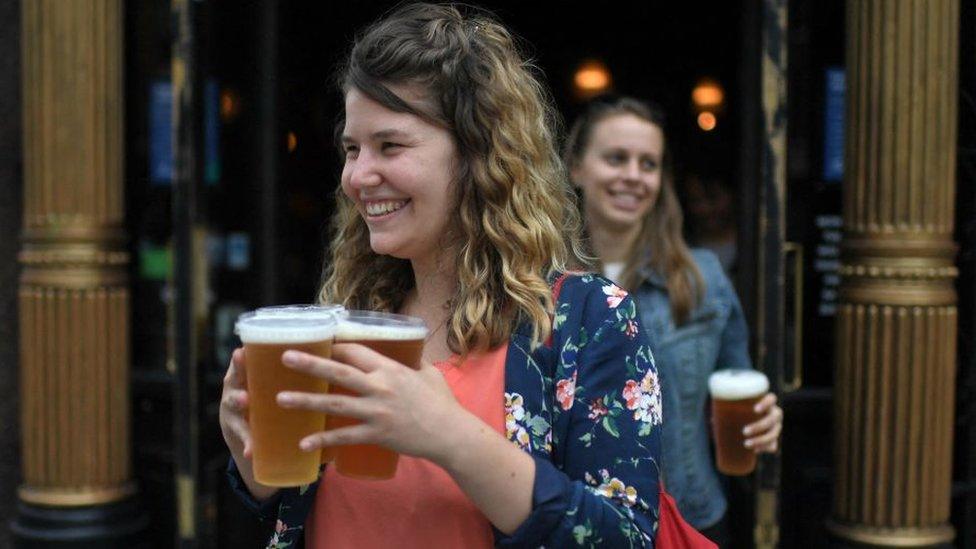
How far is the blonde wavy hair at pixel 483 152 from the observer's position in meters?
1.56

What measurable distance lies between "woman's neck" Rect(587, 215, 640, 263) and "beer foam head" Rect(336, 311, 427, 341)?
185cm

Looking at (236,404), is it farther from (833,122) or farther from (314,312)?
(833,122)

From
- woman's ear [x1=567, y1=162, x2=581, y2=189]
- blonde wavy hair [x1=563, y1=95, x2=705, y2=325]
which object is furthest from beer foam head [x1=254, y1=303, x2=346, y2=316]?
woman's ear [x1=567, y1=162, x2=581, y2=189]

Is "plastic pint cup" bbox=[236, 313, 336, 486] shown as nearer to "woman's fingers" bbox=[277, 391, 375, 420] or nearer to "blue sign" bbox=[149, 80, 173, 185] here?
"woman's fingers" bbox=[277, 391, 375, 420]

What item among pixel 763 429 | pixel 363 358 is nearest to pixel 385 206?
pixel 363 358

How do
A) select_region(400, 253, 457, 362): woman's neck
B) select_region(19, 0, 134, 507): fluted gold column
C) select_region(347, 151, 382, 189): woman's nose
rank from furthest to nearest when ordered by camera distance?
select_region(19, 0, 134, 507): fluted gold column, select_region(400, 253, 457, 362): woman's neck, select_region(347, 151, 382, 189): woman's nose

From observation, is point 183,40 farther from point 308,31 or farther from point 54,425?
point 308,31

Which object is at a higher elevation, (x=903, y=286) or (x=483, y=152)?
(x=483, y=152)

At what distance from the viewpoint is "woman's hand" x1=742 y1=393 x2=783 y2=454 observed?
2729mm

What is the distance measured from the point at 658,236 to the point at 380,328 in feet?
6.55

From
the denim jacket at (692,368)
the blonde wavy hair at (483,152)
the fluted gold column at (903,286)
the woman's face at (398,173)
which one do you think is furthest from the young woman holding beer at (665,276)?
the woman's face at (398,173)

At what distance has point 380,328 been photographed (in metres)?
1.32

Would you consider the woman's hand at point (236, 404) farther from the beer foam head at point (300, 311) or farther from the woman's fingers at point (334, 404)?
the woman's fingers at point (334, 404)

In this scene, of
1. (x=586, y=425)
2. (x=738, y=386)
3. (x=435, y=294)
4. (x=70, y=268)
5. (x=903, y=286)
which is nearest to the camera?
(x=586, y=425)
